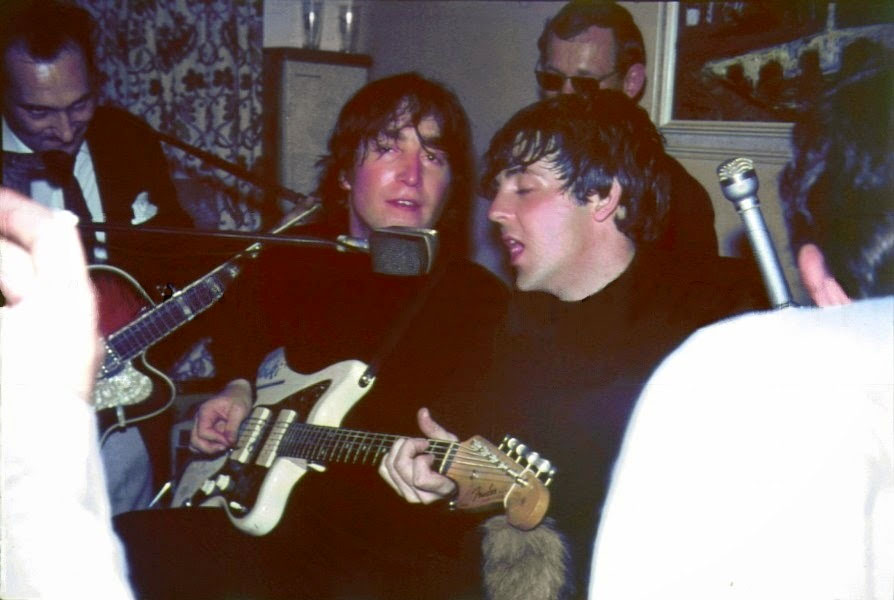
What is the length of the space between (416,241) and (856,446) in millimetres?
471

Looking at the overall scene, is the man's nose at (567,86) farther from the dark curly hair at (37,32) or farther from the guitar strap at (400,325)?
the dark curly hair at (37,32)

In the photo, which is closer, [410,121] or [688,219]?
[688,219]

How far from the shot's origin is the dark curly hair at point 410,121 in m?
1.73

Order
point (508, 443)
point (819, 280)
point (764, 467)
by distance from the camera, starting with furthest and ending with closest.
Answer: point (508, 443) < point (819, 280) < point (764, 467)

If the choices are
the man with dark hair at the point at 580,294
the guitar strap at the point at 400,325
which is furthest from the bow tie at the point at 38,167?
the man with dark hair at the point at 580,294

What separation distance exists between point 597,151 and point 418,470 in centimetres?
62

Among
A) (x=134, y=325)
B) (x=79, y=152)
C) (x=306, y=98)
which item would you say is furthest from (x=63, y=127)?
(x=306, y=98)

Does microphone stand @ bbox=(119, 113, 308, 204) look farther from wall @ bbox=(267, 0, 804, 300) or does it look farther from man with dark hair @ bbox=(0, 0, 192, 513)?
wall @ bbox=(267, 0, 804, 300)

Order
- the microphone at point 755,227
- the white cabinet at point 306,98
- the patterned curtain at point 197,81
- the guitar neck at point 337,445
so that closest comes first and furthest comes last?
the microphone at point 755,227 < the guitar neck at point 337,445 < the white cabinet at point 306,98 < the patterned curtain at point 197,81

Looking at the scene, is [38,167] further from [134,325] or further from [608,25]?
[608,25]

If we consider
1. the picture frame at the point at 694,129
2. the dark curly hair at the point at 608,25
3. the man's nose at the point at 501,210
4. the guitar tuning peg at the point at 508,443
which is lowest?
the guitar tuning peg at the point at 508,443

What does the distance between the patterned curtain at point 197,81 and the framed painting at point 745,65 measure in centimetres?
153

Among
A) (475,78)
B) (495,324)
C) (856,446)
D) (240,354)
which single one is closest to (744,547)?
(856,446)

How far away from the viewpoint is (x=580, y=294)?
1.35m
